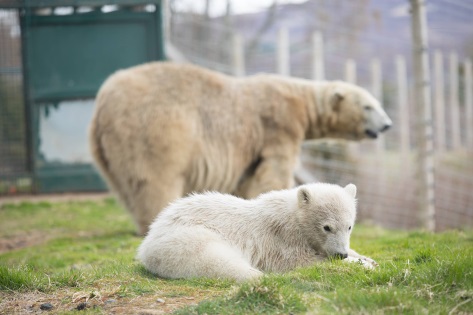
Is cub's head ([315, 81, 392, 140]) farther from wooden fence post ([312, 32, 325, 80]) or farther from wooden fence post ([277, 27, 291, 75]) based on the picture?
wooden fence post ([277, 27, 291, 75])

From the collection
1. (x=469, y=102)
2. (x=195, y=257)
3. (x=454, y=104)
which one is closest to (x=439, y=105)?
(x=454, y=104)

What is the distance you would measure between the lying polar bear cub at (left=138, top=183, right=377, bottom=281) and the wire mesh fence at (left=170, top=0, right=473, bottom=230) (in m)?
6.02

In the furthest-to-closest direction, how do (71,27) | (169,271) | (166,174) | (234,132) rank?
→ (71,27), (234,132), (166,174), (169,271)

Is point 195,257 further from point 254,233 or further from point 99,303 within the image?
point 99,303

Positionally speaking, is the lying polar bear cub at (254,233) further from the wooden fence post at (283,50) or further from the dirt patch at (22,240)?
the wooden fence post at (283,50)

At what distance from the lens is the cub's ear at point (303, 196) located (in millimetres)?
5816

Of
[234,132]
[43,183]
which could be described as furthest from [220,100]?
[43,183]

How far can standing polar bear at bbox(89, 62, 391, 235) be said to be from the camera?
9.37 meters

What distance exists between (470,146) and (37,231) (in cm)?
1179

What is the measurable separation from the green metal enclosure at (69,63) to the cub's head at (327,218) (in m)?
8.36

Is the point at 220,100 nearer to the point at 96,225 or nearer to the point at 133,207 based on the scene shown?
the point at 133,207

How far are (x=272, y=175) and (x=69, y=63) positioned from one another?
20.0 ft

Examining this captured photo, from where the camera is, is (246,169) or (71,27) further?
(71,27)

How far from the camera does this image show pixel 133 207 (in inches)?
377
